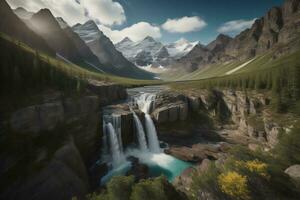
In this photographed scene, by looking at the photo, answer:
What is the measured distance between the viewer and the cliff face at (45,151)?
20203 millimetres

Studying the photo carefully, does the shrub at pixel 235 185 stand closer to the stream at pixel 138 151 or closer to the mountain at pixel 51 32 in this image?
the stream at pixel 138 151

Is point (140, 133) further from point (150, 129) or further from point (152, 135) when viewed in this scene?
point (152, 135)

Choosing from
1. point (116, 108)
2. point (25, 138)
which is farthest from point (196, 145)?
point (25, 138)

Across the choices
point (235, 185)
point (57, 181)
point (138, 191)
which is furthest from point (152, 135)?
point (235, 185)

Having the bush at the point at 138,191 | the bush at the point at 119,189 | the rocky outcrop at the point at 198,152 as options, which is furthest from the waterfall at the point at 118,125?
the bush at the point at 119,189

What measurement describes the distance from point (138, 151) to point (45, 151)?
23.7 meters

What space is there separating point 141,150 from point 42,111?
26.5 meters

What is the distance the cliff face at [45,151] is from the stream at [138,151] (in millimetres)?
5676

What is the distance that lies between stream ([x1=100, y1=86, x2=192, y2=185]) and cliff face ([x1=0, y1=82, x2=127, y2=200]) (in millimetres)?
5676

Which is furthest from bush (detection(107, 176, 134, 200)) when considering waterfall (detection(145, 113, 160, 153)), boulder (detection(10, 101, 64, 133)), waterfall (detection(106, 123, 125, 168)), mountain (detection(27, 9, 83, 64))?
mountain (detection(27, 9, 83, 64))

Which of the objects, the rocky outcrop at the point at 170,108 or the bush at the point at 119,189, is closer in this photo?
the bush at the point at 119,189

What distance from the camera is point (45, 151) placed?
79.1 ft

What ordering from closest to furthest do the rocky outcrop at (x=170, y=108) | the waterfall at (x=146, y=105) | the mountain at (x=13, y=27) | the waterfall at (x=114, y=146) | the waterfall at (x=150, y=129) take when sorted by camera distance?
1. the waterfall at (x=114, y=146)
2. the waterfall at (x=150, y=129)
3. the rocky outcrop at (x=170, y=108)
4. the waterfall at (x=146, y=105)
5. the mountain at (x=13, y=27)

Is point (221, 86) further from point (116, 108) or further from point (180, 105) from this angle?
point (116, 108)
